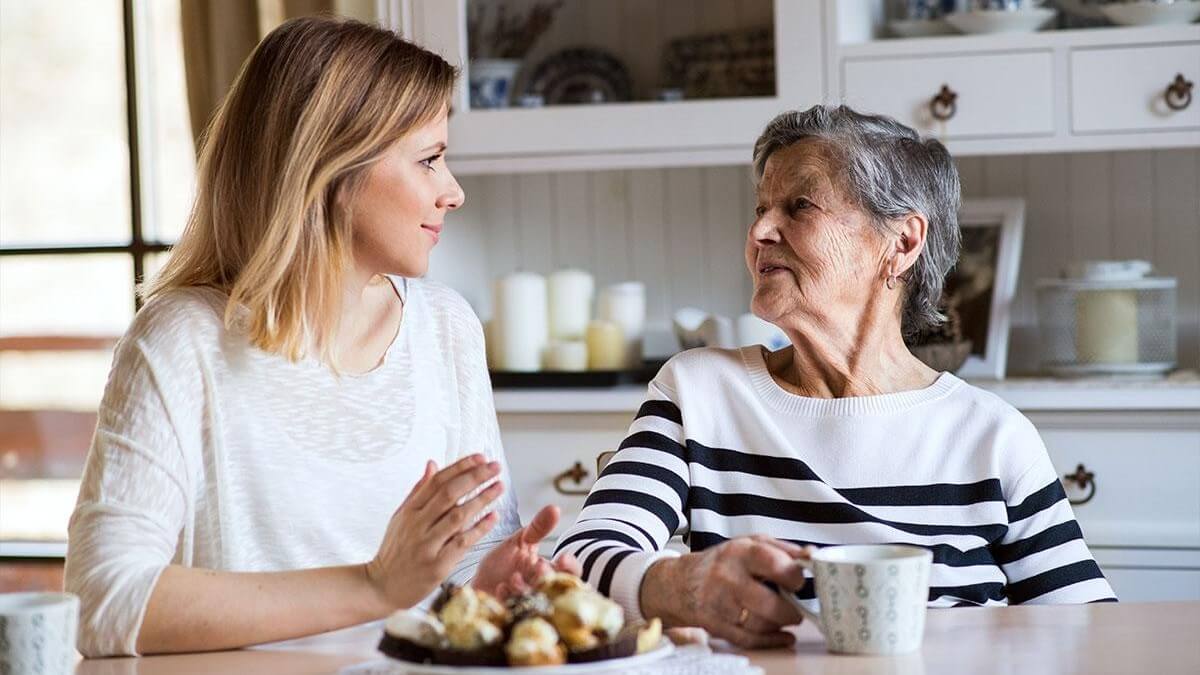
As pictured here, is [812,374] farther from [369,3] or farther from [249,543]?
[369,3]

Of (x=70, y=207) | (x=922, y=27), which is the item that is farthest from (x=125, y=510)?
(x=70, y=207)

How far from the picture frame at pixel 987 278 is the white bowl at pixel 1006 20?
363mm

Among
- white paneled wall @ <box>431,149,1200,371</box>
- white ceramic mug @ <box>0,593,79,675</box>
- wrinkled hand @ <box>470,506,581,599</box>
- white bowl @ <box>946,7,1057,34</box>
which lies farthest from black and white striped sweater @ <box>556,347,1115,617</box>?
white paneled wall @ <box>431,149,1200,371</box>

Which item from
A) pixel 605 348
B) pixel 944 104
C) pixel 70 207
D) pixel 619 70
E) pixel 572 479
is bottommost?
pixel 572 479

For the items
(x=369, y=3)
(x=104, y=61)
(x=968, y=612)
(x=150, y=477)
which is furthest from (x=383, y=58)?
(x=104, y=61)

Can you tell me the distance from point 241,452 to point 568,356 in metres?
1.34

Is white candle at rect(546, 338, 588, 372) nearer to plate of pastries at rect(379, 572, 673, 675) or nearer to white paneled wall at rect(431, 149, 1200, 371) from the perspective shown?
white paneled wall at rect(431, 149, 1200, 371)

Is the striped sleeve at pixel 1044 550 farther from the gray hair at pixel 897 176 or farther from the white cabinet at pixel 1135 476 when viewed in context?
the white cabinet at pixel 1135 476

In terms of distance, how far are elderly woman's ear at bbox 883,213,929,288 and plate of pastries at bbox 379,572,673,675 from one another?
833mm

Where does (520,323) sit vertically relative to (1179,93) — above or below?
below

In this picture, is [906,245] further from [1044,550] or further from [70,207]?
[70,207]

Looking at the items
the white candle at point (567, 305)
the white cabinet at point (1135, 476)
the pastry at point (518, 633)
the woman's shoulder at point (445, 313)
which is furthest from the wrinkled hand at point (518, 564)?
the white candle at point (567, 305)

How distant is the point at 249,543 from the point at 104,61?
2108 mm

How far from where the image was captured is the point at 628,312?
2.93 meters
